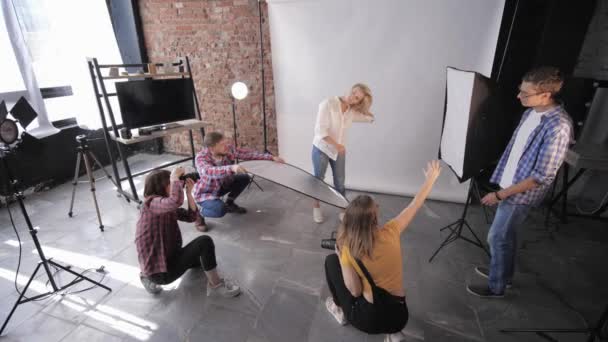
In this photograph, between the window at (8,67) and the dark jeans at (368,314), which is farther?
the window at (8,67)

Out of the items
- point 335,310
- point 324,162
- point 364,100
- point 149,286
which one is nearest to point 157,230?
point 149,286

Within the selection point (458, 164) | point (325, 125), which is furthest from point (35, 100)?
point (458, 164)

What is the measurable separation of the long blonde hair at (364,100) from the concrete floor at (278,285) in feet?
3.85

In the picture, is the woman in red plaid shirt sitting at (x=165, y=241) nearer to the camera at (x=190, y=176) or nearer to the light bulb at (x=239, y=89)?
the camera at (x=190, y=176)

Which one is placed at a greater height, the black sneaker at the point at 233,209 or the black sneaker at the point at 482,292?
the black sneaker at the point at 233,209

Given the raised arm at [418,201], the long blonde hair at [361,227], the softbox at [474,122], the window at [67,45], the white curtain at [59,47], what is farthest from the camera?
the window at [67,45]

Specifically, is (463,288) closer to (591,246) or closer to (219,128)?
(591,246)

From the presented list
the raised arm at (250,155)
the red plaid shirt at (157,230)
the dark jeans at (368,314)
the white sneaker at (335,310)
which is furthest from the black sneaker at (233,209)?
the dark jeans at (368,314)

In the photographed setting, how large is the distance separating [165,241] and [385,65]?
278 cm

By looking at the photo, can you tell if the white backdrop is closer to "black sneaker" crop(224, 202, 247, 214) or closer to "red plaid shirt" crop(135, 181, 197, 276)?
"black sneaker" crop(224, 202, 247, 214)

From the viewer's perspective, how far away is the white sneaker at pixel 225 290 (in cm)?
209

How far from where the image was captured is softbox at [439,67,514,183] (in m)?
1.92

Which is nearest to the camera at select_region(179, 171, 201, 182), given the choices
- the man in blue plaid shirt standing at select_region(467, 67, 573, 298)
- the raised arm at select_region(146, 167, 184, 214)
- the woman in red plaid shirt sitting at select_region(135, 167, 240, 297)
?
the woman in red plaid shirt sitting at select_region(135, 167, 240, 297)

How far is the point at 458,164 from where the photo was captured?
2.23 metres
